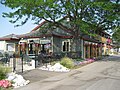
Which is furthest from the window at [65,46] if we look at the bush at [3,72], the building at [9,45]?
the bush at [3,72]

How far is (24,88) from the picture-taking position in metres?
11.1

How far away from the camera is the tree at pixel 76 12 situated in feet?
82.3

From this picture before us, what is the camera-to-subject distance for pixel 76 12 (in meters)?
28.5

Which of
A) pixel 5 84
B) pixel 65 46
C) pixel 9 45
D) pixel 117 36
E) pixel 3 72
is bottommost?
pixel 5 84

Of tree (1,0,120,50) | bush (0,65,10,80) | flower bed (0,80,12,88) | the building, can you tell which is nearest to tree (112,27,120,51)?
tree (1,0,120,50)

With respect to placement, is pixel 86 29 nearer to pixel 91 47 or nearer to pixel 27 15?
pixel 27 15

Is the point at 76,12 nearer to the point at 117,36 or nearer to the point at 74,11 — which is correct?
the point at 74,11

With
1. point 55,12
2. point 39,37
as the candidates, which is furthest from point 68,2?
point 39,37

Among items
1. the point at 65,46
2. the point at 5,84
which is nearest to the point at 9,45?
the point at 65,46

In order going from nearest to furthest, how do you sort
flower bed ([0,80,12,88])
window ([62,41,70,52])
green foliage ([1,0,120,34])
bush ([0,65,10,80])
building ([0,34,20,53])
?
flower bed ([0,80,12,88]) < bush ([0,65,10,80]) < green foliage ([1,0,120,34]) < window ([62,41,70,52]) < building ([0,34,20,53])

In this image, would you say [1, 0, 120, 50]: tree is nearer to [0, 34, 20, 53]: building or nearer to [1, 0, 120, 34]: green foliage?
[1, 0, 120, 34]: green foliage

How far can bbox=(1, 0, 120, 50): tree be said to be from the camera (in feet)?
82.3

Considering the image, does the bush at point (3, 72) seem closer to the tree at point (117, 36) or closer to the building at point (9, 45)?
the tree at point (117, 36)

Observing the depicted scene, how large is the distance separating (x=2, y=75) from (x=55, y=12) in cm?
1508
